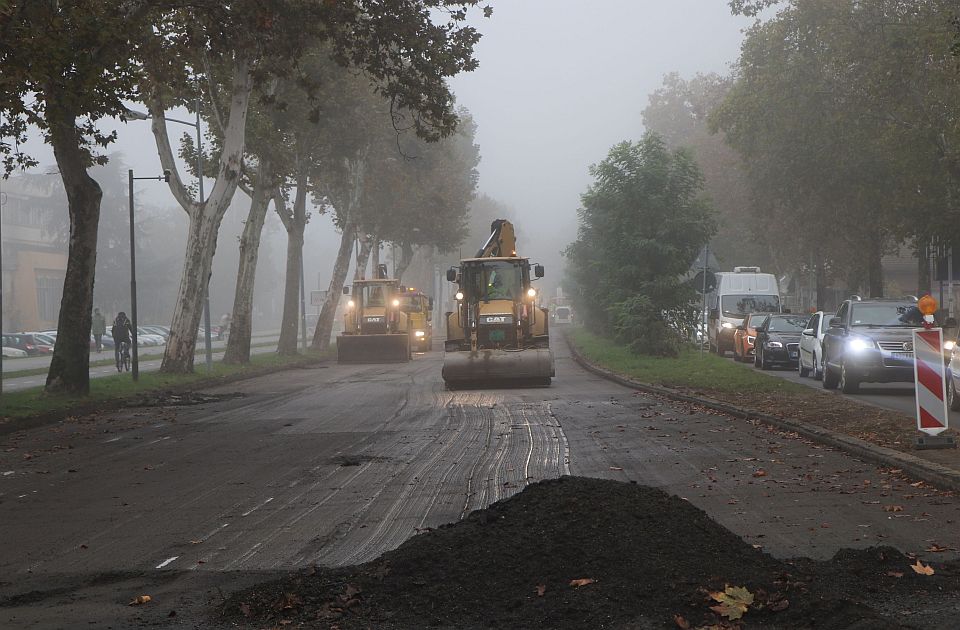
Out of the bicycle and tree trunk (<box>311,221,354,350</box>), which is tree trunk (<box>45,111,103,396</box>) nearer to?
the bicycle

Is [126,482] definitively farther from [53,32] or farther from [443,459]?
[53,32]

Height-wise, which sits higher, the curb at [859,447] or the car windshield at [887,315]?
the car windshield at [887,315]

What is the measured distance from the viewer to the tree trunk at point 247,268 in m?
37.7

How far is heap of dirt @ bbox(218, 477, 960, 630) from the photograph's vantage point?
234 inches

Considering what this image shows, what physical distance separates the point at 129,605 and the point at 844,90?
38602mm

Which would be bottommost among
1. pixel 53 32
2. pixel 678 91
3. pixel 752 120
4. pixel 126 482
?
pixel 126 482

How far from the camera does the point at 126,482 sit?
471 inches

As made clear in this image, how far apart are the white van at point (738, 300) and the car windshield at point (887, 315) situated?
58.2 ft

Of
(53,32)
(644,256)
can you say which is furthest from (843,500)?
(644,256)

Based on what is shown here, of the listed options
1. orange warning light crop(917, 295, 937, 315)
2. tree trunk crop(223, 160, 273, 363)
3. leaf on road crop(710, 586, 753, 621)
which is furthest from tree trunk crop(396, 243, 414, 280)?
leaf on road crop(710, 586, 753, 621)

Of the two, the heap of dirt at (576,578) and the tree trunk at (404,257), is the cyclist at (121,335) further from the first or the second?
the heap of dirt at (576,578)

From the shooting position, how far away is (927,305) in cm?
1261

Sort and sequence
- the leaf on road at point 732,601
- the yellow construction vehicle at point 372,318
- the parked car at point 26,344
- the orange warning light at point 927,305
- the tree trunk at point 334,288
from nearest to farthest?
the leaf on road at point 732,601 → the orange warning light at point 927,305 → the yellow construction vehicle at point 372,318 → the tree trunk at point 334,288 → the parked car at point 26,344

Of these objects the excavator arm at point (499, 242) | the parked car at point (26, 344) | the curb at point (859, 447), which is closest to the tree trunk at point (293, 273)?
the excavator arm at point (499, 242)
